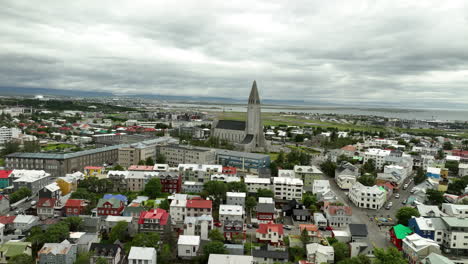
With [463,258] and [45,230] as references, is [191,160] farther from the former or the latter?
[463,258]

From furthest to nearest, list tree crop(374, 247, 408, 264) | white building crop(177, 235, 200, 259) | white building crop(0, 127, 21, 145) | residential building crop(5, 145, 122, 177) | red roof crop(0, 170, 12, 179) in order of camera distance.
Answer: white building crop(0, 127, 21, 145) → residential building crop(5, 145, 122, 177) → red roof crop(0, 170, 12, 179) → white building crop(177, 235, 200, 259) → tree crop(374, 247, 408, 264)

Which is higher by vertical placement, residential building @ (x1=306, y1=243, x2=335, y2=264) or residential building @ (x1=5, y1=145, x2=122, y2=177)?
residential building @ (x1=5, y1=145, x2=122, y2=177)

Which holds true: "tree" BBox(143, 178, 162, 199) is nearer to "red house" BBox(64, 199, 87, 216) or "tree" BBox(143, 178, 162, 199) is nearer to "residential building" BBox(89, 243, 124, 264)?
"red house" BBox(64, 199, 87, 216)

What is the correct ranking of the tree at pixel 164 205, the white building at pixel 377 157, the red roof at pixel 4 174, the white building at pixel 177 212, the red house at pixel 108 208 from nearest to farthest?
the red house at pixel 108 208, the white building at pixel 177 212, the tree at pixel 164 205, the red roof at pixel 4 174, the white building at pixel 377 157

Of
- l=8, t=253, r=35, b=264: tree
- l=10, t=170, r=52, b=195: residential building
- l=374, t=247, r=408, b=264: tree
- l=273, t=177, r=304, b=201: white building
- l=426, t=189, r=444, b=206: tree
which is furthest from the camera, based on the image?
l=273, t=177, r=304, b=201: white building

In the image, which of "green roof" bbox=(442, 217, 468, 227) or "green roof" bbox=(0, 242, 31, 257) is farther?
"green roof" bbox=(442, 217, 468, 227)

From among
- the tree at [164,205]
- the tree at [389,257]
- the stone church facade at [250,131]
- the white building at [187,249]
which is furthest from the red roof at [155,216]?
the stone church facade at [250,131]

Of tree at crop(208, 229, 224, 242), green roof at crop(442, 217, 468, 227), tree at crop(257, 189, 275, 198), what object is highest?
green roof at crop(442, 217, 468, 227)

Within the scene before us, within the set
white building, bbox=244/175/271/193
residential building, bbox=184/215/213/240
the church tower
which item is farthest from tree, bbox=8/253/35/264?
the church tower

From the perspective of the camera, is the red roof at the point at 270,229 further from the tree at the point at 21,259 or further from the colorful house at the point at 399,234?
the tree at the point at 21,259
